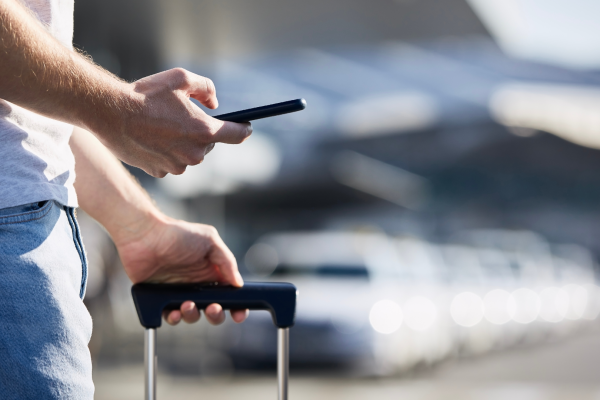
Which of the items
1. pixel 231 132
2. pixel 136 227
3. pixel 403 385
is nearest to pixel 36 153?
pixel 231 132

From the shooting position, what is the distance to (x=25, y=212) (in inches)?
49.7

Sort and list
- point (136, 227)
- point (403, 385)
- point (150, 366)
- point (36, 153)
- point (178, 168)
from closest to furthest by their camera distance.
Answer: point (36, 153)
point (178, 168)
point (150, 366)
point (136, 227)
point (403, 385)

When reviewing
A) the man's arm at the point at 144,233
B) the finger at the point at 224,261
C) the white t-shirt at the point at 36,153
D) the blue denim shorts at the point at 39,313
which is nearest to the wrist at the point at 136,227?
the man's arm at the point at 144,233

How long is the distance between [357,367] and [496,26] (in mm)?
5078

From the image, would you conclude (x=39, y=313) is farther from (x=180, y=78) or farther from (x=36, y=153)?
(x=180, y=78)

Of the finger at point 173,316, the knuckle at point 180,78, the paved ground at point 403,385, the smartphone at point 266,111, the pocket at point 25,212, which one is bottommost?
the paved ground at point 403,385

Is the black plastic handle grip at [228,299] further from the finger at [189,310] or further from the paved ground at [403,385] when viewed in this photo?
the paved ground at [403,385]

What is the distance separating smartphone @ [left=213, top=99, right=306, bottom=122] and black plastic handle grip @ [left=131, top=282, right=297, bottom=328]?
1.45 feet

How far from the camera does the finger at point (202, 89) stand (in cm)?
144

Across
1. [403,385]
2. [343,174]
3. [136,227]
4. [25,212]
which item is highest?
[343,174]

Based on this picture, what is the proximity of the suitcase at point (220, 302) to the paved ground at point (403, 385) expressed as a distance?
521cm

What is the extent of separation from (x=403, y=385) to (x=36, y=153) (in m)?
6.76

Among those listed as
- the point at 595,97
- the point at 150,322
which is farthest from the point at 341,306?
the point at 595,97

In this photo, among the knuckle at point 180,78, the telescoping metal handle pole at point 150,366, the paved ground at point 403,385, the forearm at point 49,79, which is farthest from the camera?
the paved ground at point 403,385
